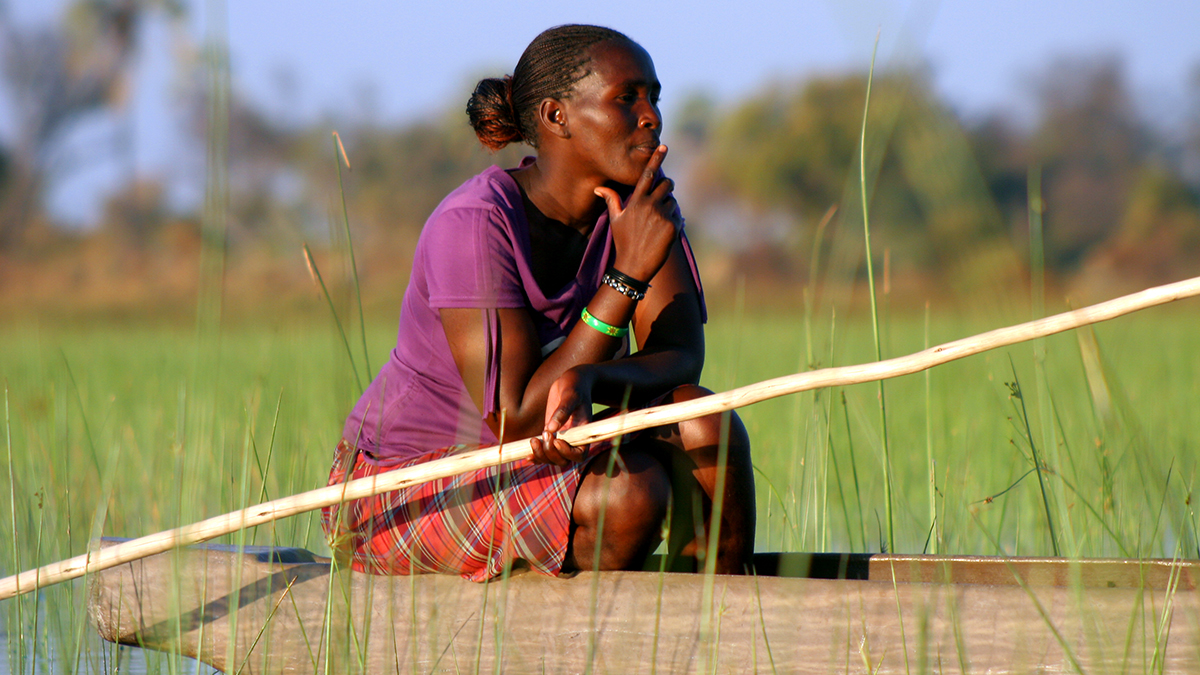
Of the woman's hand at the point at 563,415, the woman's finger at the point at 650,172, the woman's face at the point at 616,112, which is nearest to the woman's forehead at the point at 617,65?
the woman's face at the point at 616,112

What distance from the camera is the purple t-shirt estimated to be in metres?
1.79

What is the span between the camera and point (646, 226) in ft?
5.93

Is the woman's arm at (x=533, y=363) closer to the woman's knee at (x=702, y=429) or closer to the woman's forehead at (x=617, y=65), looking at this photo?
the woman's knee at (x=702, y=429)

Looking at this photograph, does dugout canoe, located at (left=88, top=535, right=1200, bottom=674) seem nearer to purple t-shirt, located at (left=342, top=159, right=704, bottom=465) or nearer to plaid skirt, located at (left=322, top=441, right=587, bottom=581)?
plaid skirt, located at (left=322, top=441, right=587, bottom=581)

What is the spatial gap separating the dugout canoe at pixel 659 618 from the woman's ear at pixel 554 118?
2.54ft

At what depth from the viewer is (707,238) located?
1420 inches

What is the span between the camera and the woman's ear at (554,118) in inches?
76.0

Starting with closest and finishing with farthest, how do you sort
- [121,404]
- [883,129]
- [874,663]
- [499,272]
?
[883,129]
[874,663]
[499,272]
[121,404]

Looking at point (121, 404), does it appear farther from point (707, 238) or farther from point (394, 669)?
point (707, 238)

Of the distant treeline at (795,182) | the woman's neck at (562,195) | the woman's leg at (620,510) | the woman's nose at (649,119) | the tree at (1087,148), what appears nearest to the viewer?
the woman's leg at (620,510)

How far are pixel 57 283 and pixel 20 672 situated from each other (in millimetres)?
22968

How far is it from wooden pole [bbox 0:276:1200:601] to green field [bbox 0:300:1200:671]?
6 centimetres

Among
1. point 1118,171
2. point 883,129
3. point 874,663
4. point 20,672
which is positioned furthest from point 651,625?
point 1118,171

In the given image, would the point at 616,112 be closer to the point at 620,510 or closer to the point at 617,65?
the point at 617,65
